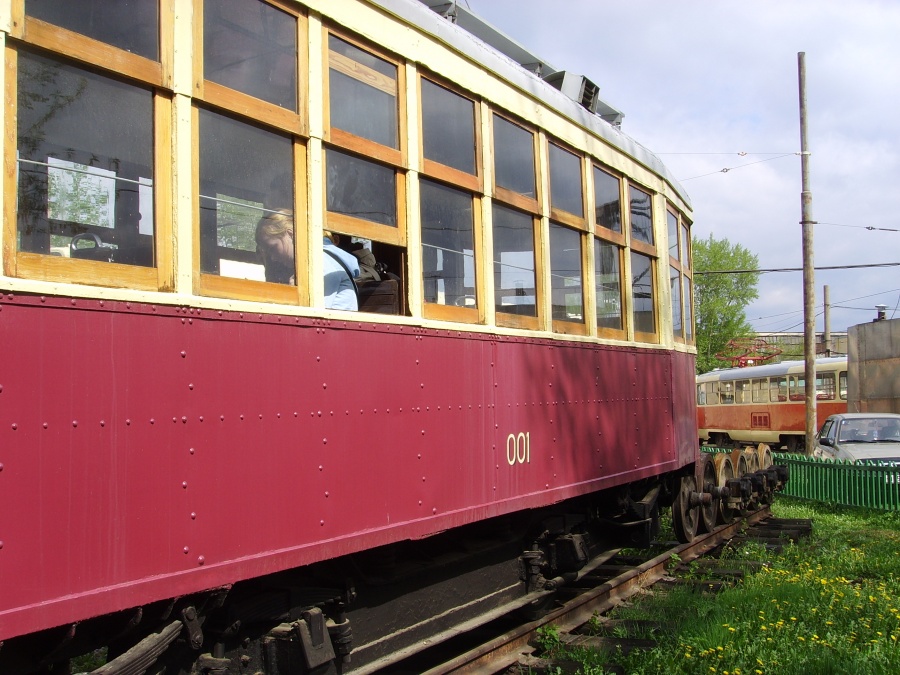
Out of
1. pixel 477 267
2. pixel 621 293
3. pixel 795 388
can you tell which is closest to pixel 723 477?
pixel 621 293

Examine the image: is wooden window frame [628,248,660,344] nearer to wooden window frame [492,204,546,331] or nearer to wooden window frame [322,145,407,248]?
wooden window frame [492,204,546,331]

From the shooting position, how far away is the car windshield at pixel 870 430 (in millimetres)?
14930

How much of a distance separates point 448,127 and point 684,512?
536 centimetres

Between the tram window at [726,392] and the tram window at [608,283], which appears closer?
the tram window at [608,283]

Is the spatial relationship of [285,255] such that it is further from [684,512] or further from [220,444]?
[684,512]

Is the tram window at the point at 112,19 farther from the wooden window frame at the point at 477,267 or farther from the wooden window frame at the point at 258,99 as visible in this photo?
the wooden window frame at the point at 477,267

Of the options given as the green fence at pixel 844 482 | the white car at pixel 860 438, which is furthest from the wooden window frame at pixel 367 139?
the white car at pixel 860 438

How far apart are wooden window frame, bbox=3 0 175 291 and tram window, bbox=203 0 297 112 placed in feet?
0.64

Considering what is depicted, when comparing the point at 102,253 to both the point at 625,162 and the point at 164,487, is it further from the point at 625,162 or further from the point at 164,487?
the point at 625,162

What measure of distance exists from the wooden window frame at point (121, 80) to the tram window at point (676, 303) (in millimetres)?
5235

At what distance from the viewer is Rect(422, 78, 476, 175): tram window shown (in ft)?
13.9

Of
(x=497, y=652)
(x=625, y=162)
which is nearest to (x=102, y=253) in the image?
(x=497, y=652)

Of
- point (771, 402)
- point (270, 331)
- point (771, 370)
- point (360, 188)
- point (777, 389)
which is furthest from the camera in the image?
point (771, 370)

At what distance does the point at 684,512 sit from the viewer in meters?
8.50
